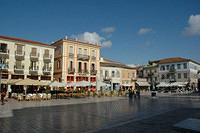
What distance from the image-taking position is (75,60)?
34.9 meters

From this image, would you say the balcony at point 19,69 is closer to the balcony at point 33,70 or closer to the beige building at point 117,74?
the balcony at point 33,70

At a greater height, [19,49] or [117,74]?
[19,49]

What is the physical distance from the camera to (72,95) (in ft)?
74.9

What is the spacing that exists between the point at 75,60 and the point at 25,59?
9447mm

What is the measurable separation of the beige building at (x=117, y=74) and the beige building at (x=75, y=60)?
8.49 feet

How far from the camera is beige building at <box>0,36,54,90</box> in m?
27.5

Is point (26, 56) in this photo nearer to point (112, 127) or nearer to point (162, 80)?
point (112, 127)

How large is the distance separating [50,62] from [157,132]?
2834 cm

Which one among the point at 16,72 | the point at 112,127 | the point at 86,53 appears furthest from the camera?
the point at 86,53

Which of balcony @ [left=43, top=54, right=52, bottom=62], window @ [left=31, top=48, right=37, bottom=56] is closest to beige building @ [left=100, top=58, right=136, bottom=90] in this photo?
balcony @ [left=43, top=54, right=52, bottom=62]

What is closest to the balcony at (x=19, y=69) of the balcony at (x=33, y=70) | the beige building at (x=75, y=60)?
the balcony at (x=33, y=70)

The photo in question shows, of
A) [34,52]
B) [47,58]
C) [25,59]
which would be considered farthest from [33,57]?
[47,58]

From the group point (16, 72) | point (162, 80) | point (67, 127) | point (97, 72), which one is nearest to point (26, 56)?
point (16, 72)

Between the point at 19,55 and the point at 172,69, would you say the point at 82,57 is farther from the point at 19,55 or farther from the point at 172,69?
the point at 172,69
